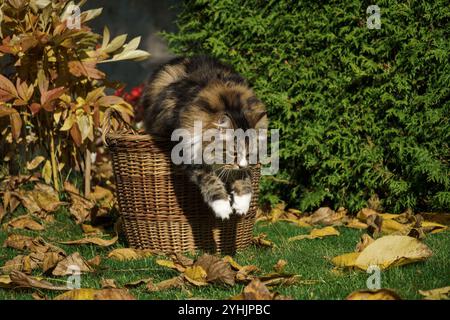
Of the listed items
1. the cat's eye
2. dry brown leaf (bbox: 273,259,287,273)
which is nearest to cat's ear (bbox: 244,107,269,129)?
the cat's eye

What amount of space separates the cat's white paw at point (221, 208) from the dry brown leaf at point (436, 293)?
1.33 meters

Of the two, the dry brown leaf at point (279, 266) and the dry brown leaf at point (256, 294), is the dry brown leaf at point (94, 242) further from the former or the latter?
the dry brown leaf at point (256, 294)

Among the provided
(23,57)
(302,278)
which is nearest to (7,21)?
(23,57)

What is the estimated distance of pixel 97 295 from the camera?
112 inches

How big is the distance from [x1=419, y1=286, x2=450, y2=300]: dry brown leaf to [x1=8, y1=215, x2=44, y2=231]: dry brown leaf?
10.5 feet

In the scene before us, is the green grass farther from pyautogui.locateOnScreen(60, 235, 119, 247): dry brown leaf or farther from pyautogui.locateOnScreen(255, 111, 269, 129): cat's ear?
pyautogui.locateOnScreen(255, 111, 269, 129): cat's ear

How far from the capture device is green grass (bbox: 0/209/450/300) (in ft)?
10.4

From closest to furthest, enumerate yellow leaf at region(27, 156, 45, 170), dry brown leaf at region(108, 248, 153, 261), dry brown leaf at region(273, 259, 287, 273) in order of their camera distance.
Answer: dry brown leaf at region(273, 259, 287, 273)
dry brown leaf at region(108, 248, 153, 261)
yellow leaf at region(27, 156, 45, 170)

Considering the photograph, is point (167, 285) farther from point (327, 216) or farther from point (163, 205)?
point (327, 216)

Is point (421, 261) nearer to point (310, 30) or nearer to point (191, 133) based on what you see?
point (191, 133)

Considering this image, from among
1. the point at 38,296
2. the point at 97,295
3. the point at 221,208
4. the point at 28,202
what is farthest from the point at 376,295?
the point at 28,202

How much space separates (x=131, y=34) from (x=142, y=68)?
454mm

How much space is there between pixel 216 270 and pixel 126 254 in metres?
0.99

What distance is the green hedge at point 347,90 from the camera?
16.1 feet
